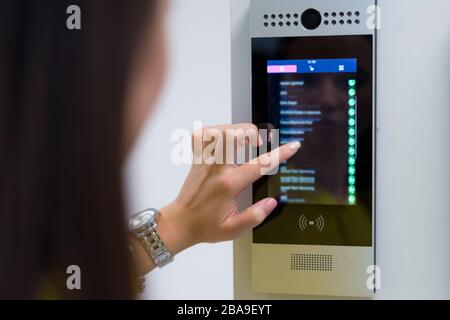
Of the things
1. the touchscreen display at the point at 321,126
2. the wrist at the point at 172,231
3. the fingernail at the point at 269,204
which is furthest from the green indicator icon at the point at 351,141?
the wrist at the point at 172,231

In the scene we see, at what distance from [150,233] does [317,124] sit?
241 millimetres

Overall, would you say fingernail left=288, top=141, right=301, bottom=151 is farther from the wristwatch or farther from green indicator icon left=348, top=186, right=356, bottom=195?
the wristwatch

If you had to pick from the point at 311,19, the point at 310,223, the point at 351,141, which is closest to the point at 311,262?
the point at 310,223

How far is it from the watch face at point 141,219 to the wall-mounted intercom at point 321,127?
0.13 metres

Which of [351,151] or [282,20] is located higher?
[282,20]

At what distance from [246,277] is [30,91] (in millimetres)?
357

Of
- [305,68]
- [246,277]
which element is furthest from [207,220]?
[305,68]

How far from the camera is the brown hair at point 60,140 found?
52 centimetres

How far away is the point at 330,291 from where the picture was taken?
0.54 m

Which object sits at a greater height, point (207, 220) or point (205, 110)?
point (205, 110)

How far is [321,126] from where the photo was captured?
51cm

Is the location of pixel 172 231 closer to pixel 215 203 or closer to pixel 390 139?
pixel 215 203
